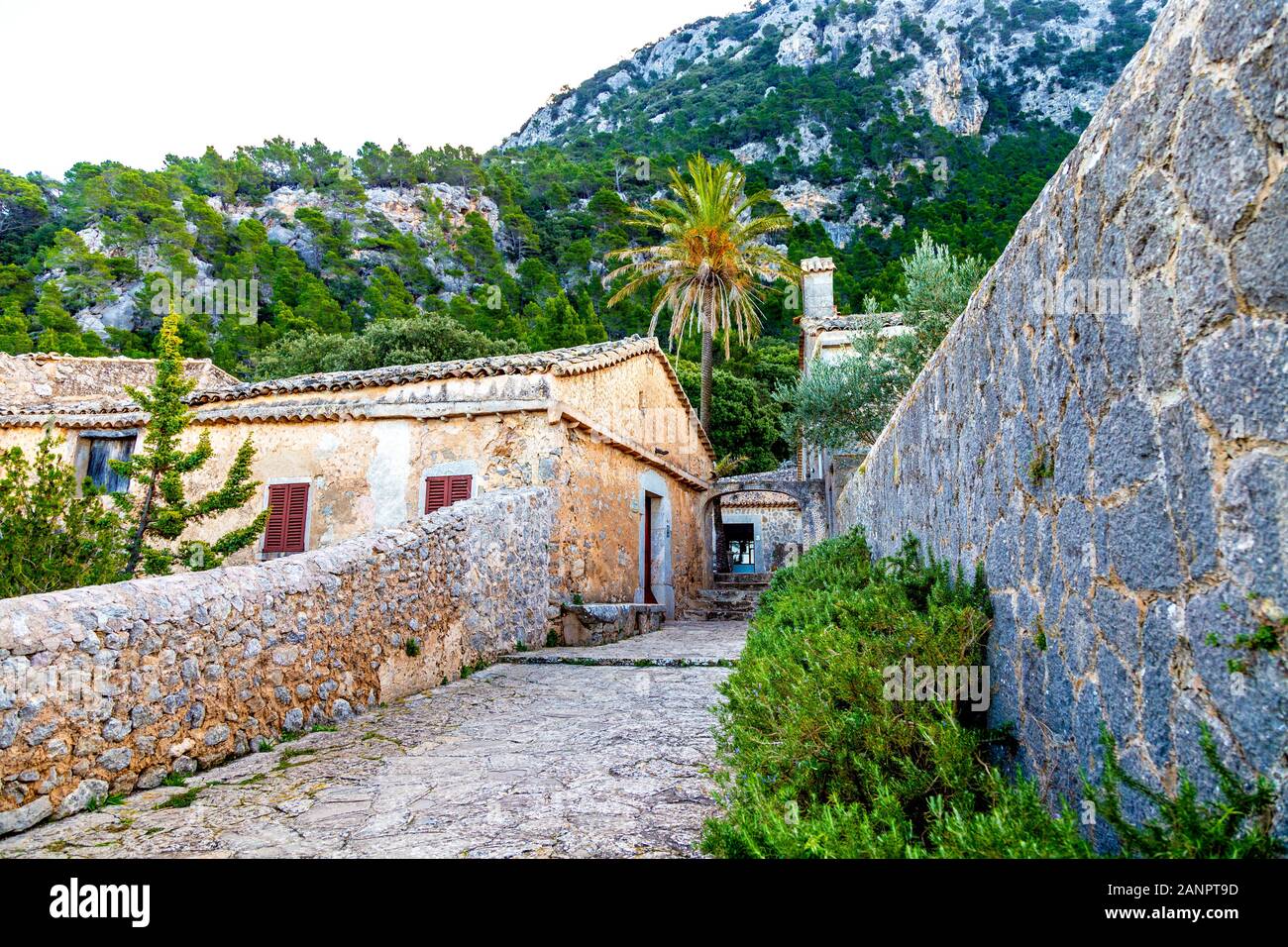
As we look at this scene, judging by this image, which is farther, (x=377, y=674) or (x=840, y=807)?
(x=377, y=674)

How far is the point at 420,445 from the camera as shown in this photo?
10023 mm

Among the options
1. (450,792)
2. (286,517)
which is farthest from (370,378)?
(450,792)

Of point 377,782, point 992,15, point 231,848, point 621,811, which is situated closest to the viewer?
point 231,848

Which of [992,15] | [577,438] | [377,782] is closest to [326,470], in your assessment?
[577,438]

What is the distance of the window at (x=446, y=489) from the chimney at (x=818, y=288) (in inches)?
596

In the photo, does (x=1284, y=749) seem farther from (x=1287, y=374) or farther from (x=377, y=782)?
(x=377, y=782)

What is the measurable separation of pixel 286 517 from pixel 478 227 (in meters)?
34.2

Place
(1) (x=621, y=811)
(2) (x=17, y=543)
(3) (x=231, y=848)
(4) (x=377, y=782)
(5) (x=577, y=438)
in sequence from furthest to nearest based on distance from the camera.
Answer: (5) (x=577, y=438)
(2) (x=17, y=543)
(4) (x=377, y=782)
(1) (x=621, y=811)
(3) (x=231, y=848)

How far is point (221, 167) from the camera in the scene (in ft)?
151

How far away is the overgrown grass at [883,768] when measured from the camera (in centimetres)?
153

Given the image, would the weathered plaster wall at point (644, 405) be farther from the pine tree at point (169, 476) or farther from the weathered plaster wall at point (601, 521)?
the pine tree at point (169, 476)
